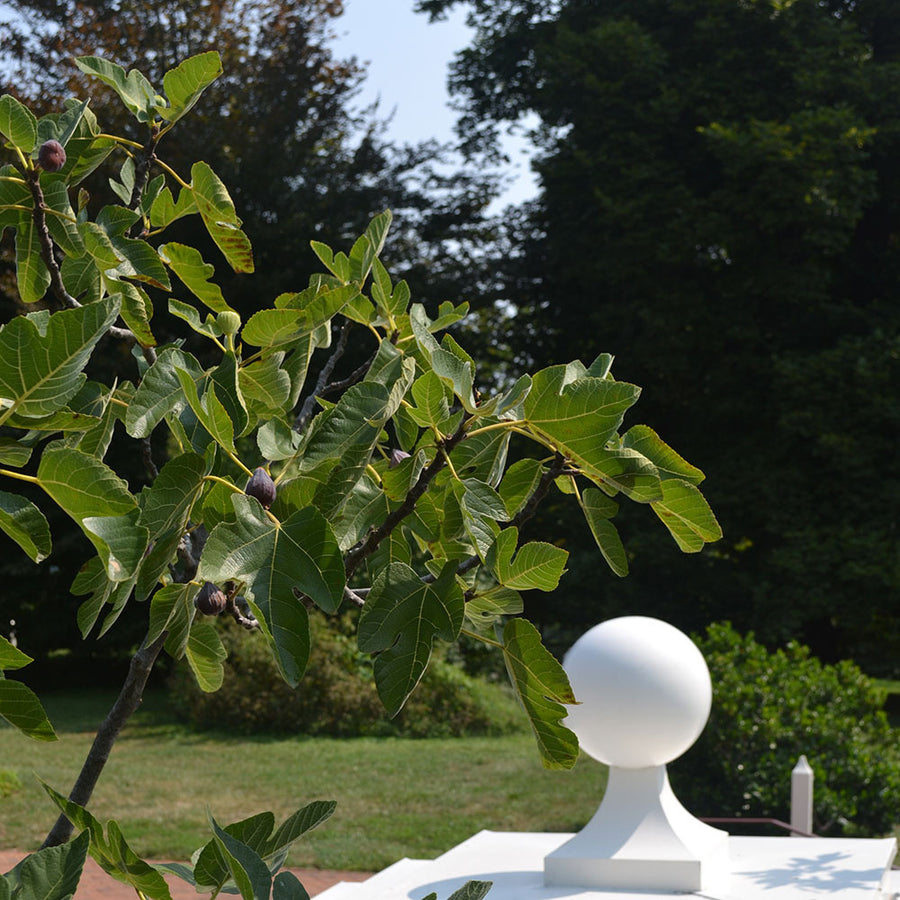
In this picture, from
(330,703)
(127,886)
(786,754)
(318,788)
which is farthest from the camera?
(330,703)

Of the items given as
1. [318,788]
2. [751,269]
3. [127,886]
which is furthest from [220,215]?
[751,269]

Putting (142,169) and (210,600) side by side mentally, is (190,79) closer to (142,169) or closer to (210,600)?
(142,169)

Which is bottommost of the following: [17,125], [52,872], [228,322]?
[52,872]

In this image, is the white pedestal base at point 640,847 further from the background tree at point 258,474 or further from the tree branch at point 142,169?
the tree branch at point 142,169

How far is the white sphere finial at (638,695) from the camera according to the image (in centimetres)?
403

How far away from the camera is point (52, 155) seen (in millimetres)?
1295

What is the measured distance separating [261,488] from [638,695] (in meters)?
3.23

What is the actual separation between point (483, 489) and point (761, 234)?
49.4ft

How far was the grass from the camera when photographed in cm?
779

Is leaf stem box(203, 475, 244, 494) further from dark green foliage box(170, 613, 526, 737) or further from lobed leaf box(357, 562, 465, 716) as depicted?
dark green foliage box(170, 613, 526, 737)

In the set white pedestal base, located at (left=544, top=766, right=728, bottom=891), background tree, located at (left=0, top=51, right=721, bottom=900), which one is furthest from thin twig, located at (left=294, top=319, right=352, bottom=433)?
white pedestal base, located at (left=544, top=766, right=728, bottom=891)

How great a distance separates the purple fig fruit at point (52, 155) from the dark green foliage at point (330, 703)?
424 inches

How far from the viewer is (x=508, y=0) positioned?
18.2 m

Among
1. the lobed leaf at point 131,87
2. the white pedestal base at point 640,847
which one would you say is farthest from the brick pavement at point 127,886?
the lobed leaf at point 131,87
